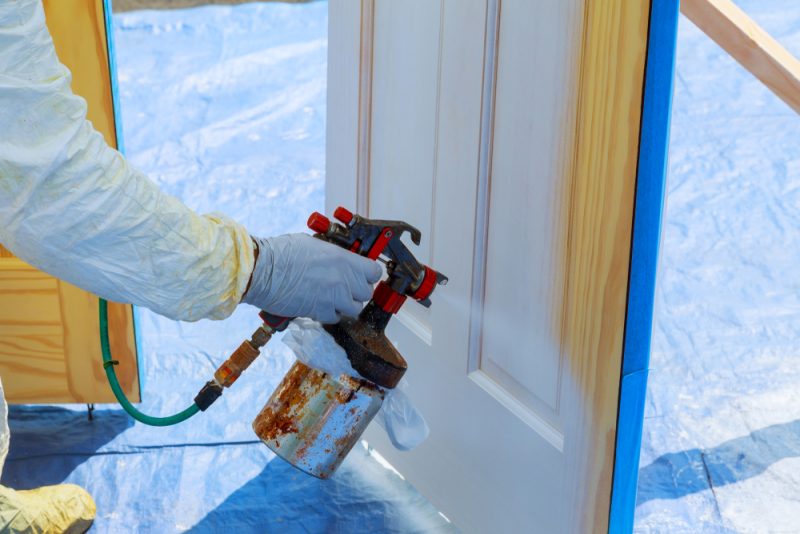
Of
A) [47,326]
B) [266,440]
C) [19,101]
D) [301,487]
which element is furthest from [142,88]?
[19,101]

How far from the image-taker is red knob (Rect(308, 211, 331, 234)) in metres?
1.33

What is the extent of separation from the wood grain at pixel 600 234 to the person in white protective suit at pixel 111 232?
0.95 ft

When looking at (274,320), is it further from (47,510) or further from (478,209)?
(47,510)

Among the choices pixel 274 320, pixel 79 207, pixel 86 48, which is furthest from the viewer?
pixel 86 48

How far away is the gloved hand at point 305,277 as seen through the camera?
1.31m

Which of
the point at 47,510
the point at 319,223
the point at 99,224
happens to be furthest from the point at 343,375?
the point at 47,510

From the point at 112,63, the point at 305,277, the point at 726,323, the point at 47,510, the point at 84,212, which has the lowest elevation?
the point at 47,510

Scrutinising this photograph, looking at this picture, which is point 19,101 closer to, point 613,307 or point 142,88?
point 613,307

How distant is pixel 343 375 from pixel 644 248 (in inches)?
19.1

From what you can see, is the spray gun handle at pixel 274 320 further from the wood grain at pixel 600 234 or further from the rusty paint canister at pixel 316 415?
the wood grain at pixel 600 234

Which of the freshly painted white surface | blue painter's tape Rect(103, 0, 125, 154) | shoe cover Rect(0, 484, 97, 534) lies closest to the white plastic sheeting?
the freshly painted white surface

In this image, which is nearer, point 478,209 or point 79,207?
point 79,207

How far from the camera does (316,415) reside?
1.47 meters

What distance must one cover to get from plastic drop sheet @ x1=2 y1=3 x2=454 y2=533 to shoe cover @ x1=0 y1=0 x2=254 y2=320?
2.28ft
